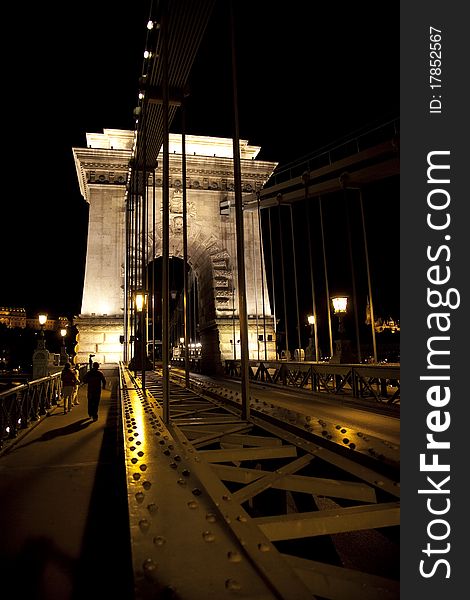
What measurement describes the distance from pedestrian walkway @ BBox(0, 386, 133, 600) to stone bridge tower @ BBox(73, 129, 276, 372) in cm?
1557

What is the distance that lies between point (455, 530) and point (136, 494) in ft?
4.33

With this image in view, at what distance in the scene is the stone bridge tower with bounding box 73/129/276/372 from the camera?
2217 centimetres

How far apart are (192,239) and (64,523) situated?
21.7m

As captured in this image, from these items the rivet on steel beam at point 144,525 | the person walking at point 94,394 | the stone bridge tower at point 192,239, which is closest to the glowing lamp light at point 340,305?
the person walking at point 94,394

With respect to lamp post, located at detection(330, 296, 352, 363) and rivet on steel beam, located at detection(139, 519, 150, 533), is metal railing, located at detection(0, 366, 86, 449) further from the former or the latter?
lamp post, located at detection(330, 296, 352, 363)

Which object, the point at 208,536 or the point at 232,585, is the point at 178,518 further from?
the point at 232,585

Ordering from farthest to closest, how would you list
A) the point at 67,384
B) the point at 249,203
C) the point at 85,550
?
the point at 249,203, the point at 67,384, the point at 85,550

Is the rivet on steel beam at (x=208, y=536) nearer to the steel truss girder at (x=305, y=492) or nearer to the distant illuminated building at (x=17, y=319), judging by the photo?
the steel truss girder at (x=305, y=492)

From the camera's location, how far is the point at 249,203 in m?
21.9

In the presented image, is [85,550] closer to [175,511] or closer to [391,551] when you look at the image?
[175,511]

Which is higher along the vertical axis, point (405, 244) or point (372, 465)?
point (405, 244)

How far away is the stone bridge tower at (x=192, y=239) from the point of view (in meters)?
22.2

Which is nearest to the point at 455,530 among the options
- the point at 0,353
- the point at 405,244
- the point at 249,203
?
the point at 405,244

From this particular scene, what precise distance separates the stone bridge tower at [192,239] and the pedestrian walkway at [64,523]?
15.6 m
